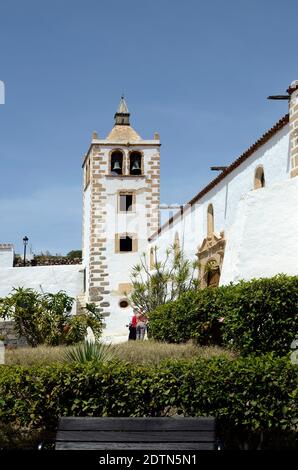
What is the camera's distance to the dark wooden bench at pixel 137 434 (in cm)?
505

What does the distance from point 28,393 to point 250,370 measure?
2.73m

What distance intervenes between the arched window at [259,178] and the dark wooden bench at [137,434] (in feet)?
34.0

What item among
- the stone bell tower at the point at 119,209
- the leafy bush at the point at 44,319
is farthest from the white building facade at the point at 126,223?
the leafy bush at the point at 44,319

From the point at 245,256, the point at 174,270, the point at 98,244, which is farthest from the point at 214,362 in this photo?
the point at 98,244

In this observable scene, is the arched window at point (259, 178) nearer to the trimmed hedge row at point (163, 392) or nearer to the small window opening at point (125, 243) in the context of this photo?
→ the trimmed hedge row at point (163, 392)

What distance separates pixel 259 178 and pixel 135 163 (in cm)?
1401

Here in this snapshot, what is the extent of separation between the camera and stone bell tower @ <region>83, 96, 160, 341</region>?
90.9ft

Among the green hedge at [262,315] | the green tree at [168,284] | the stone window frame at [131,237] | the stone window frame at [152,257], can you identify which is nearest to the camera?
the green hedge at [262,315]

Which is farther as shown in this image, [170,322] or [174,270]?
[174,270]

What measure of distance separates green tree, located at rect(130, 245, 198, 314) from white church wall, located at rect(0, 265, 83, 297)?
23.3ft

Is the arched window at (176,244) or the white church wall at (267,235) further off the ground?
the arched window at (176,244)

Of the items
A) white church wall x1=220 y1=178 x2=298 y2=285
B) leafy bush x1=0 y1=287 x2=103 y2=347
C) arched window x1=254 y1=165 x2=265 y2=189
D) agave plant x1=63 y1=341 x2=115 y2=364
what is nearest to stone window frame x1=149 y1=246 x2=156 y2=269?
leafy bush x1=0 y1=287 x2=103 y2=347

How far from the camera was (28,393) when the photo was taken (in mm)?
7484
